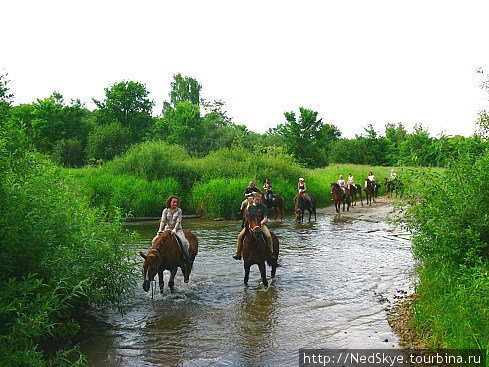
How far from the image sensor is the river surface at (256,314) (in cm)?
772

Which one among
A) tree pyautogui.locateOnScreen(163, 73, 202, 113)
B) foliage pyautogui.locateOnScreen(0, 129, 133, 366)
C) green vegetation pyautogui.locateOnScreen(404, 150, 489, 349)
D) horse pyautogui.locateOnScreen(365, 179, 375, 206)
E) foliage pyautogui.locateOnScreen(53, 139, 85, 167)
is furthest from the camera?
tree pyautogui.locateOnScreen(163, 73, 202, 113)

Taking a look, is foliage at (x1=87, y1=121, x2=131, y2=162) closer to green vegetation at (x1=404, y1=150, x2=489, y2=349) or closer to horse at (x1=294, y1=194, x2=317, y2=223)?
horse at (x1=294, y1=194, x2=317, y2=223)

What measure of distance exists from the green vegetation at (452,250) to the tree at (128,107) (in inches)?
2176

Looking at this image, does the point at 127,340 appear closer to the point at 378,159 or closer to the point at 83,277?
the point at 83,277

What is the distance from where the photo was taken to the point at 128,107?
64312 mm

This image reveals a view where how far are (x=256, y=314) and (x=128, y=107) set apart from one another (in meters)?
58.5

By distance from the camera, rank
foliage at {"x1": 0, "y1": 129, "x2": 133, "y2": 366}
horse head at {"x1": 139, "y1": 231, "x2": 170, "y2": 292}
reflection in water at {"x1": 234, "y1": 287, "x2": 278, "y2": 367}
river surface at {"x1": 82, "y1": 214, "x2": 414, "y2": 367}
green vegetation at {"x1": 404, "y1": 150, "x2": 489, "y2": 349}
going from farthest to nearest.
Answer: horse head at {"x1": 139, "y1": 231, "x2": 170, "y2": 292}, river surface at {"x1": 82, "y1": 214, "x2": 414, "y2": 367}, reflection in water at {"x1": 234, "y1": 287, "x2": 278, "y2": 367}, green vegetation at {"x1": 404, "y1": 150, "x2": 489, "y2": 349}, foliage at {"x1": 0, "y1": 129, "x2": 133, "y2": 366}

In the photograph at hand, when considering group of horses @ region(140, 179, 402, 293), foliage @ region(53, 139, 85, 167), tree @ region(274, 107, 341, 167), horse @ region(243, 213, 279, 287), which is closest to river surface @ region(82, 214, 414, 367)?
group of horses @ region(140, 179, 402, 293)

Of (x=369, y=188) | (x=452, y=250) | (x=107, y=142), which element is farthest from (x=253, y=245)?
(x=107, y=142)

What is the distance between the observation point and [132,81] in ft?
213

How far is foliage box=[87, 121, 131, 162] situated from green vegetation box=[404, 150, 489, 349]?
4619 centimetres

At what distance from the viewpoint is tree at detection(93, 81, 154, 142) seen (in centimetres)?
6253

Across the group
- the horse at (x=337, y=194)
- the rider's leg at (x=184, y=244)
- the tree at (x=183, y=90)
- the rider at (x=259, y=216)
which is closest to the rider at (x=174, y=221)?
the rider's leg at (x=184, y=244)

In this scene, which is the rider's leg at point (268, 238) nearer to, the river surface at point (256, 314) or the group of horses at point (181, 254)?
the group of horses at point (181, 254)
